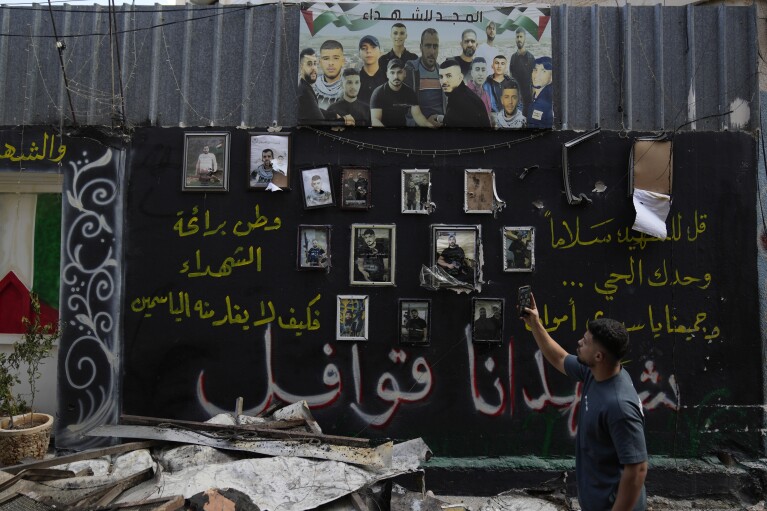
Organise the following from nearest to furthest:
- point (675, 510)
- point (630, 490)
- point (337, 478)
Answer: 1. point (630, 490)
2. point (337, 478)
3. point (675, 510)

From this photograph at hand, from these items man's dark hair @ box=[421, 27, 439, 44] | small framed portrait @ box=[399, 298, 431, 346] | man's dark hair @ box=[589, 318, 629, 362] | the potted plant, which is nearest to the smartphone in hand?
man's dark hair @ box=[589, 318, 629, 362]

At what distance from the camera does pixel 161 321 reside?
18.3ft

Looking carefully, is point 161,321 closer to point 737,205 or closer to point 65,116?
point 65,116

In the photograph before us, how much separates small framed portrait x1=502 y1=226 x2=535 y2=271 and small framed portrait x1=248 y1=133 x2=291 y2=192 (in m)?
2.04

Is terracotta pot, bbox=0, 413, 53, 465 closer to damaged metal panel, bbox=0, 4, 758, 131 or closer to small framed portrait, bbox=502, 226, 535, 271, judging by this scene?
damaged metal panel, bbox=0, 4, 758, 131

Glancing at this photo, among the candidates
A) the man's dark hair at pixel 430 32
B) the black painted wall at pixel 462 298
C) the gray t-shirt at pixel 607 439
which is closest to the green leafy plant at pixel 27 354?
the black painted wall at pixel 462 298

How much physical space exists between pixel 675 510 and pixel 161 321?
4.82 m

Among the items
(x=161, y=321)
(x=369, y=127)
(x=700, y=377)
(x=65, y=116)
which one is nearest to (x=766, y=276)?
(x=700, y=377)

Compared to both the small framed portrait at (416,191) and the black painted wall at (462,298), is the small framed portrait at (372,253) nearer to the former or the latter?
the black painted wall at (462,298)

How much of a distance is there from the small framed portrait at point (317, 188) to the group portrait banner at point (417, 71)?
50 centimetres

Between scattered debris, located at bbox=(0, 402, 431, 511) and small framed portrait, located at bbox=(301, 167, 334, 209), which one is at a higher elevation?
small framed portrait, located at bbox=(301, 167, 334, 209)

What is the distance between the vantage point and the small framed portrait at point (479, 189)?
5605 mm

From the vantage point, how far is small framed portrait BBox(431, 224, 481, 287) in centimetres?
554

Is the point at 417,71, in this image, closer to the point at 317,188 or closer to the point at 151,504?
the point at 317,188
